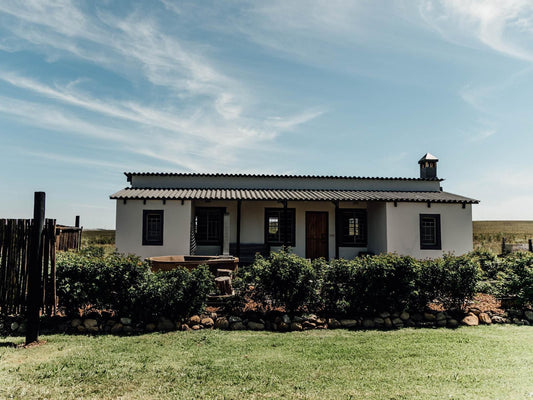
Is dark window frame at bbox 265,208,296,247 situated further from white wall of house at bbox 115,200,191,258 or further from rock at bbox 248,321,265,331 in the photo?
rock at bbox 248,321,265,331

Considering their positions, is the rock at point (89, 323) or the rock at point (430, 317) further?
the rock at point (430, 317)

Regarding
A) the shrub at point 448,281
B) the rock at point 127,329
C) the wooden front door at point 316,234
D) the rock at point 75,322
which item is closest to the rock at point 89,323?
the rock at point 75,322

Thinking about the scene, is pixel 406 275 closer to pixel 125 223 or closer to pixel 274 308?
pixel 274 308

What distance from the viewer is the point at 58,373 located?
5.18 m

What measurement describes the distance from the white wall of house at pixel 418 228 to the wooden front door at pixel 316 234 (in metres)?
2.89

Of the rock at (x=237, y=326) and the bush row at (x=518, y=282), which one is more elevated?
the bush row at (x=518, y=282)

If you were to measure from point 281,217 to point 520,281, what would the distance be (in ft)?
32.7

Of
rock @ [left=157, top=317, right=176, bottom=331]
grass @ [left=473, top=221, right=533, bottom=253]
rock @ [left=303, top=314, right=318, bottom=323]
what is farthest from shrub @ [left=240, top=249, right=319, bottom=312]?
grass @ [left=473, top=221, right=533, bottom=253]

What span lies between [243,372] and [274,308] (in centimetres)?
309

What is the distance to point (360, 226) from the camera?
17.6 metres

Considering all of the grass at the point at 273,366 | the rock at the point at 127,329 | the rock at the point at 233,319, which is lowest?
the grass at the point at 273,366

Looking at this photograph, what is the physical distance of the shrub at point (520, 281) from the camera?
8750mm

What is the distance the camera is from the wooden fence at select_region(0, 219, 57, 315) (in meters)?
6.78

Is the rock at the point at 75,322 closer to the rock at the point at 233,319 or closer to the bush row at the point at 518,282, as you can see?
the rock at the point at 233,319
